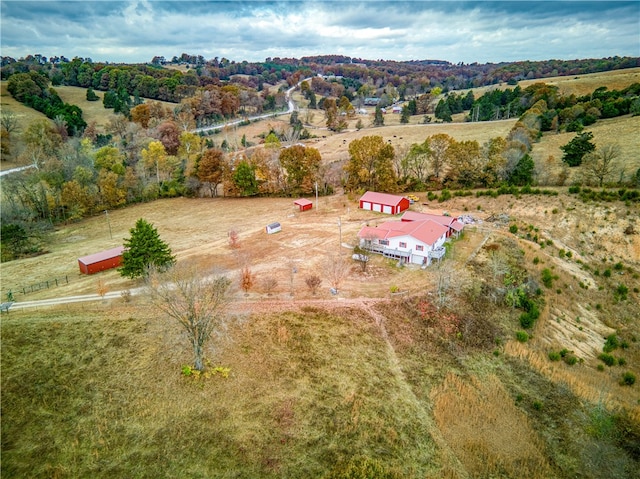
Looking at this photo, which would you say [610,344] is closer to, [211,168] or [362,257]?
[362,257]

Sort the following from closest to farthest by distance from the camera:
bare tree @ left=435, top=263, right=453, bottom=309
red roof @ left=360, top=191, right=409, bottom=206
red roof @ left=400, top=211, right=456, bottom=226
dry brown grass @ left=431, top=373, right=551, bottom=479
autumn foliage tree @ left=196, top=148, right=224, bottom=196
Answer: dry brown grass @ left=431, top=373, right=551, bottom=479 → bare tree @ left=435, top=263, right=453, bottom=309 → red roof @ left=400, top=211, right=456, bottom=226 → red roof @ left=360, top=191, right=409, bottom=206 → autumn foliage tree @ left=196, top=148, right=224, bottom=196

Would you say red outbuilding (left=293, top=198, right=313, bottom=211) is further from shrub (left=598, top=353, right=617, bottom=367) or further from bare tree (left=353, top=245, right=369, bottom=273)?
shrub (left=598, top=353, right=617, bottom=367)

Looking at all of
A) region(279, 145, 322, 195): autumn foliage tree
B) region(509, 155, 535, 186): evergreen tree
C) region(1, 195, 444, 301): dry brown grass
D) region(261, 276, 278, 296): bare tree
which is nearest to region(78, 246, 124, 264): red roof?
region(1, 195, 444, 301): dry brown grass

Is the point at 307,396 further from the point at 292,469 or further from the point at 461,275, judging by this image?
the point at 461,275

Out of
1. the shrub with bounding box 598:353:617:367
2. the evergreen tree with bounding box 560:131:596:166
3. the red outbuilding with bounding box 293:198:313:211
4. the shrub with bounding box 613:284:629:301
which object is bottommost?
the shrub with bounding box 598:353:617:367

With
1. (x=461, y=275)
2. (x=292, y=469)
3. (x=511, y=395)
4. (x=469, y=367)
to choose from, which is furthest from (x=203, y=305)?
(x=461, y=275)

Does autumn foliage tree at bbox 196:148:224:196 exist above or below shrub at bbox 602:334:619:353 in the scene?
above

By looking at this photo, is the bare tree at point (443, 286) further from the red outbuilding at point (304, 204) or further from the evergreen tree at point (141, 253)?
the red outbuilding at point (304, 204)
